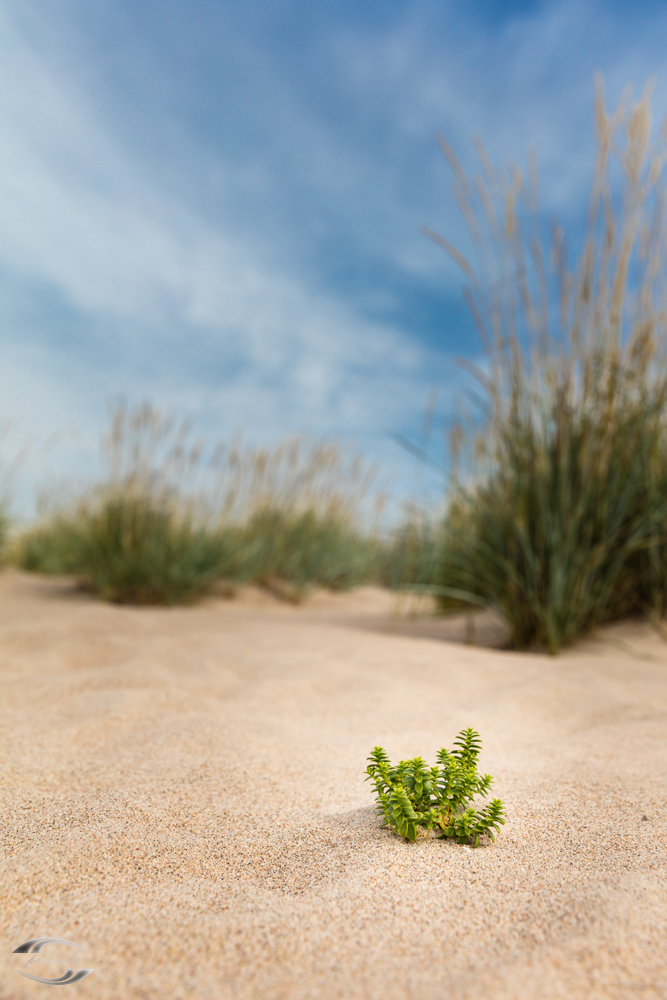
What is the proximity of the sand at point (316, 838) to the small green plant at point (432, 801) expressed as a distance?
3 cm

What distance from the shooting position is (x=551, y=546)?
7.84ft

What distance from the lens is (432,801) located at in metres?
0.95

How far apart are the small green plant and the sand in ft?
0.10

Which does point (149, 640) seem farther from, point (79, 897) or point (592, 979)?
point (592, 979)

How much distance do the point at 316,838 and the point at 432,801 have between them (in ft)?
0.60

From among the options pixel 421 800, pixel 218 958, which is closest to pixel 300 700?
pixel 421 800

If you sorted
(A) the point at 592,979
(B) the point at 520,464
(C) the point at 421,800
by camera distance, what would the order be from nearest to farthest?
(A) the point at 592,979, (C) the point at 421,800, (B) the point at 520,464

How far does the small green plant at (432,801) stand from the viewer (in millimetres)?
903

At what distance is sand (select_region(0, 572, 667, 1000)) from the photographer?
640 millimetres

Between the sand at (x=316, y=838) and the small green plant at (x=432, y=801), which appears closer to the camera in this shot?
the sand at (x=316, y=838)

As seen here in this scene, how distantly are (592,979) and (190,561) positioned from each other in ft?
12.5

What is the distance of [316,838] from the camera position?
941 mm

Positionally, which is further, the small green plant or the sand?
the small green plant

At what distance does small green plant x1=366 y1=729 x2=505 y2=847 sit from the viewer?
90cm
